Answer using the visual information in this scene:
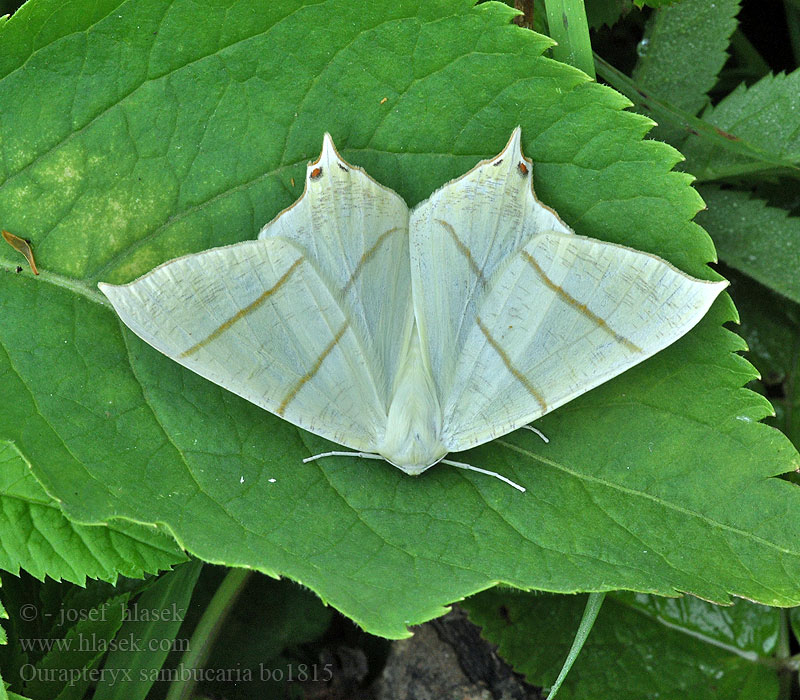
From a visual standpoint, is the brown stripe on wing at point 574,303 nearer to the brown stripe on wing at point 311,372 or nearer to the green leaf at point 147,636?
the brown stripe on wing at point 311,372

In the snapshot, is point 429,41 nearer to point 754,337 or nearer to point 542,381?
point 542,381

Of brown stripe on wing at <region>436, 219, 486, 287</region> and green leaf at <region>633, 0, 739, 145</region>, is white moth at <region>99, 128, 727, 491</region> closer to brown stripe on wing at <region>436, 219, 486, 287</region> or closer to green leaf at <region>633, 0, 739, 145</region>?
brown stripe on wing at <region>436, 219, 486, 287</region>

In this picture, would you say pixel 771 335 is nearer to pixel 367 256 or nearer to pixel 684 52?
pixel 684 52

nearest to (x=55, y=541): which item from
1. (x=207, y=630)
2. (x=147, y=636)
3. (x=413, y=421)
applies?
(x=147, y=636)

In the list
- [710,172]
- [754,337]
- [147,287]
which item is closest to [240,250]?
[147,287]

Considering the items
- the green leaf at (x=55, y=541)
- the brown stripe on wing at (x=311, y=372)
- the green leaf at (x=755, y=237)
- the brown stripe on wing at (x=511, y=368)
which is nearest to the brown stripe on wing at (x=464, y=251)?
the brown stripe on wing at (x=511, y=368)
